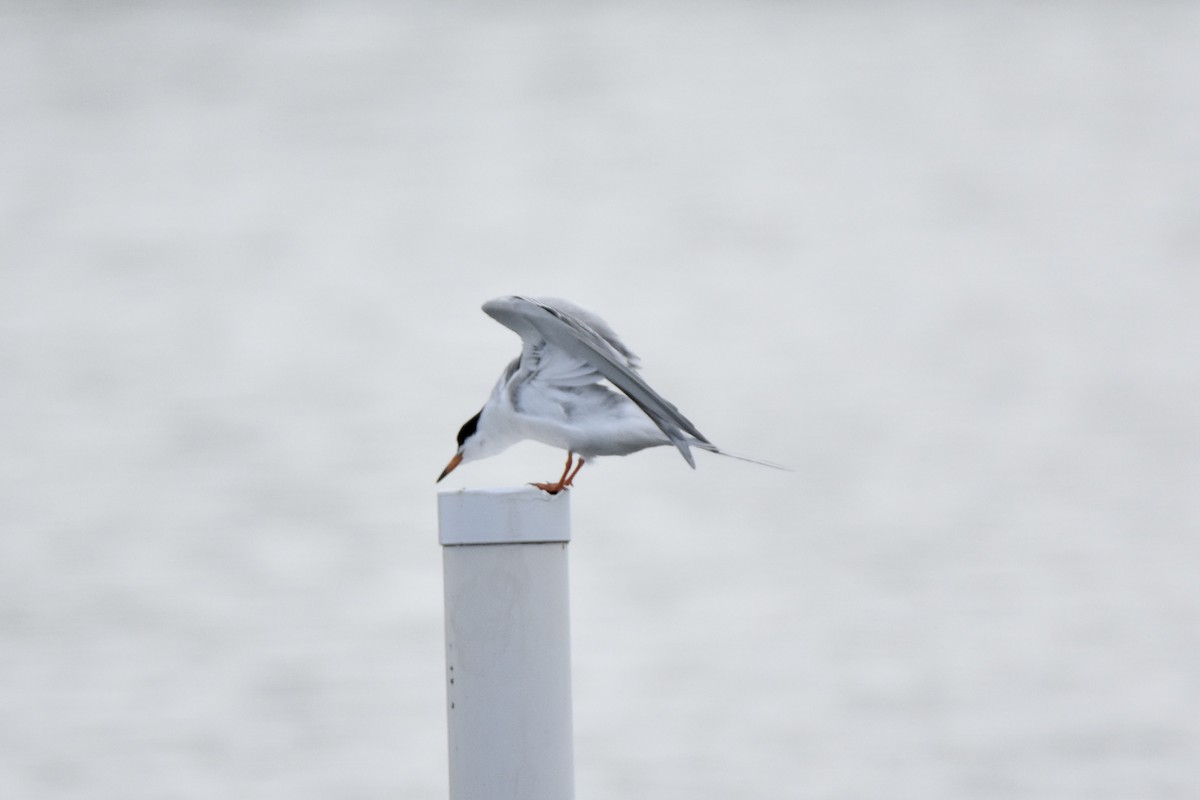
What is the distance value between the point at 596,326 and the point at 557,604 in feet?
2.77

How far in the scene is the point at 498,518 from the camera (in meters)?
2.22

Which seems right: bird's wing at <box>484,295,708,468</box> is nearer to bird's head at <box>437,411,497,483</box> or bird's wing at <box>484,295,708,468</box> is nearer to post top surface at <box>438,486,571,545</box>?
bird's head at <box>437,411,497,483</box>

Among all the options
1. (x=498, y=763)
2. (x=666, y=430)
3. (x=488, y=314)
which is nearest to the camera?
(x=498, y=763)

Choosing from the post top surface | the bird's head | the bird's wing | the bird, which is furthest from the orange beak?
the post top surface

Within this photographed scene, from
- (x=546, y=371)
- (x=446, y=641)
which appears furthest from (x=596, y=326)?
(x=446, y=641)

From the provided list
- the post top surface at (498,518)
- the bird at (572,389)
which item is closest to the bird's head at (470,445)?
the bird at (572,389)

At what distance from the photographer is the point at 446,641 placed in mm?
2273

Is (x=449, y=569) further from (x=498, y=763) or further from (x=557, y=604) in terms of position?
(x=498, y=763)

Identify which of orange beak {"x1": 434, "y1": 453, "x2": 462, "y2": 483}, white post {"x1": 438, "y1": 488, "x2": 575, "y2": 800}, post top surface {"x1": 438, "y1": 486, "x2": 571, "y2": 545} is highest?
orange beak {"x1": 434, "y1": 453, "x2": 462, "y2": 483}

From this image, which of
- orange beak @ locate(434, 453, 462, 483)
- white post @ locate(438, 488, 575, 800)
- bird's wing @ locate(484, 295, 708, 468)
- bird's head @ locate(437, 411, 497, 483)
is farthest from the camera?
orange beak @ locate(434, 453, 462, 483)

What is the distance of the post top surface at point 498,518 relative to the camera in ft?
7.29

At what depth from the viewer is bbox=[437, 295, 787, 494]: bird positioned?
110 inches

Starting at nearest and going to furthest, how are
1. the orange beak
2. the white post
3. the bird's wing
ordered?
the white post → the bird's wing → the orange beak

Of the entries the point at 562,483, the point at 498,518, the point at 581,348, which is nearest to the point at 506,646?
the point at 498,518
